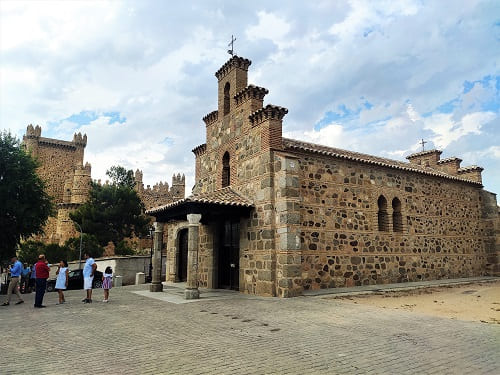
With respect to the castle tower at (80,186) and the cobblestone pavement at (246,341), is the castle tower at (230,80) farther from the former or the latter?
the castle tower at (80,186)

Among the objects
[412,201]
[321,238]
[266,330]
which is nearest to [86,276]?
[266,330]

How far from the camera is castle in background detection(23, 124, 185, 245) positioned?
42938 mm

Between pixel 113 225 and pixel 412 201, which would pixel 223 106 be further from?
pixel 113 225

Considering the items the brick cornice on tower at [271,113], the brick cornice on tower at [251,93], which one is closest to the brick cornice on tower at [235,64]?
the brick cornice on tower at [251,93]

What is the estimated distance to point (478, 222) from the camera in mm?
19609

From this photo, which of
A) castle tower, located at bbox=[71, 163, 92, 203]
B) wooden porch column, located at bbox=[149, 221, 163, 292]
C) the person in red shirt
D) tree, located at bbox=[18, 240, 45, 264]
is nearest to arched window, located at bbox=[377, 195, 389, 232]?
wooden porch column, located at bbox=[149, 221, 163, 292]

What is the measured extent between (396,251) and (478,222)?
772 centimetres

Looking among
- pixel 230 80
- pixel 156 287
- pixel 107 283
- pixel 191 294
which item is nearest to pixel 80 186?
pixel 156 287

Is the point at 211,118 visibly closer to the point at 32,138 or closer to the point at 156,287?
the point at 156,287

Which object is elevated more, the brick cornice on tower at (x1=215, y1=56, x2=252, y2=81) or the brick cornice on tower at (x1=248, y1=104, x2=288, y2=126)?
the brick cornice on tower at (x1=215, y1=56, x2=252, y2=81)

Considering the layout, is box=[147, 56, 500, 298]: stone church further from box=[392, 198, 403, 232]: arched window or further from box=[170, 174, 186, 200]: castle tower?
box=[170, 174, 186, 200]: castle tower

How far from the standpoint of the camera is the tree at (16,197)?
1525cm

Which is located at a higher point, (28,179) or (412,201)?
(28,179)

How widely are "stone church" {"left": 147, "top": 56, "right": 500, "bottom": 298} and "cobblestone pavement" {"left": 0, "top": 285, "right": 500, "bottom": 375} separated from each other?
9.93 ft
